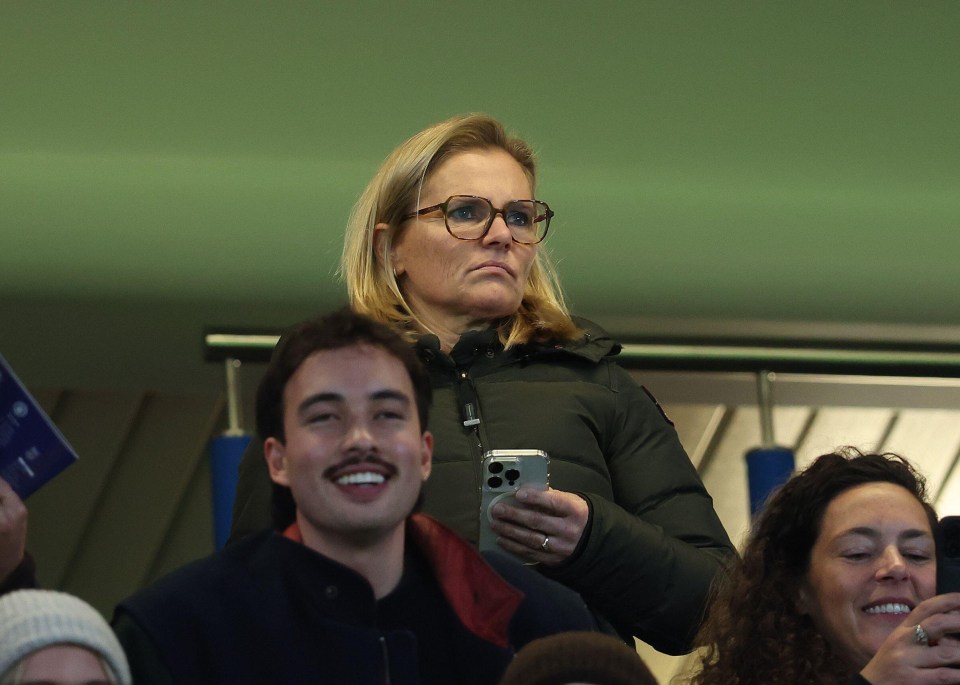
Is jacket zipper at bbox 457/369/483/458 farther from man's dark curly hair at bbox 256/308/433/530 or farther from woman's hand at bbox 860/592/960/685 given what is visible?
woman's hand at bbox 860/592/960/685

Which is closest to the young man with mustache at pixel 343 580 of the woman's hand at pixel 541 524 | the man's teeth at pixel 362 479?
the man's teeth at pixel 362 479

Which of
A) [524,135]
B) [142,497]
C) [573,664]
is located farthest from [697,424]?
[573,664]

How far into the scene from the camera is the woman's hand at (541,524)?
296cm

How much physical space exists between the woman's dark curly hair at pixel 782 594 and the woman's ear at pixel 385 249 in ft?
2.64

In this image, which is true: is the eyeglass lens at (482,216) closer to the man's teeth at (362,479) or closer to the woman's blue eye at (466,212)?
the woman's blue eye at (466,212)

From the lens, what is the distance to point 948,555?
287 cm

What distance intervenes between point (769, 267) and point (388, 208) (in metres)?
2.93

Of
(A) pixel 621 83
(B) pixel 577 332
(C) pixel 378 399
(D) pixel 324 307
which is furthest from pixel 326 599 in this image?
(A) pixel 621 83

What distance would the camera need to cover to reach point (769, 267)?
6258 mm

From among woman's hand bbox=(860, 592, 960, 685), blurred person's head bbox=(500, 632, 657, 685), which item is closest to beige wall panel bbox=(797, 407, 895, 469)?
woman's hand bbox=(860, 592, 960, 685)

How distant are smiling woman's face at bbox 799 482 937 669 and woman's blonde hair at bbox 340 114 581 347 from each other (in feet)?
1.88

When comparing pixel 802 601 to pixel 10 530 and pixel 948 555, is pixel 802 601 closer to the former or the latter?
pixel 948 555

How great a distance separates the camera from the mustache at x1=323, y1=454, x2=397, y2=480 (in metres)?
2.57

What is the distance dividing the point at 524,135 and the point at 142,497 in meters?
2.25
